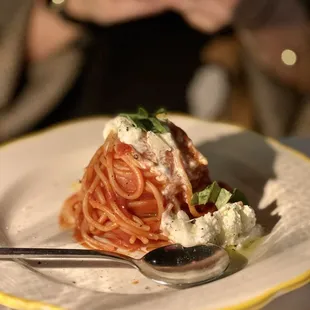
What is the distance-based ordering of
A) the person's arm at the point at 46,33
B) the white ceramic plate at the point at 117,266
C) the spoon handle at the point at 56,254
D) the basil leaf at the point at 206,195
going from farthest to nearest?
1. the person's arm at the point at 46,33
2. the basil leaf at the point at 206,195
3. the spoon handle at the point at 56,254
4. the white ceramic plate at the point at 117,266

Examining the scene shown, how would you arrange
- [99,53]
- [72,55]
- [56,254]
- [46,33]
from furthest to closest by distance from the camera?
1. [99,53]
2. [46,33]
3. [72,55]
4. [56,254]

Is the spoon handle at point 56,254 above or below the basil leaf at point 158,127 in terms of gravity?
below

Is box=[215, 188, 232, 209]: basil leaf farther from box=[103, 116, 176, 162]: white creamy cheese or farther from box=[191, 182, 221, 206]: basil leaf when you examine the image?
box=[103, 116, 176, 162]: white creamy cheese

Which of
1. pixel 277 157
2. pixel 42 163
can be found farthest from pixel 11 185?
pixel 277 157

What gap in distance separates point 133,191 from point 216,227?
21 centimetres

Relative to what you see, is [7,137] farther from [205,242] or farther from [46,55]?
[205,242]

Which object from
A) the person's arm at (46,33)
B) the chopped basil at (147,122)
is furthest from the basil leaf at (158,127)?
the person's arm at (46,33)

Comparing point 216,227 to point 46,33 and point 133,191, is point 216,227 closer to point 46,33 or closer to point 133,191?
point 133,191

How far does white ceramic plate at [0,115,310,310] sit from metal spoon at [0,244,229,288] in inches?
0.8

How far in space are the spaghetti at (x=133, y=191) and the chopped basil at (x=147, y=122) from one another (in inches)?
0.7

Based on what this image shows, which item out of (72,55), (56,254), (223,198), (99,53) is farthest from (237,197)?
(99,53)

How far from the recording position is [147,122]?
127cm

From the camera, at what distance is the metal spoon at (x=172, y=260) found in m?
1.06

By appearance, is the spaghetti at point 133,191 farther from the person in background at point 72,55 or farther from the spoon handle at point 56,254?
the person in background at point 72,55
